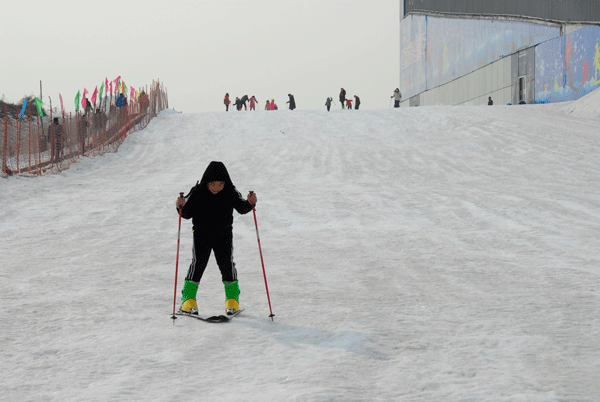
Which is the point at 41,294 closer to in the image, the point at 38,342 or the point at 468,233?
the point at 38,342

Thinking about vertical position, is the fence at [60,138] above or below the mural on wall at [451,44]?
below

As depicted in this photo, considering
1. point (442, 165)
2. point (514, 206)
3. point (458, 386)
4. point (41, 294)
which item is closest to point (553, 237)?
point (514, 206)

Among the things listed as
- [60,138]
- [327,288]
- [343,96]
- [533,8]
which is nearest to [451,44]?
[533,8]

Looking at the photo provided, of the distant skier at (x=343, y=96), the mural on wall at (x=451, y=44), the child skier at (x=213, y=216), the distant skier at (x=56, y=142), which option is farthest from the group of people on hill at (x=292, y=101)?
the child skier at (x=213, y=216)

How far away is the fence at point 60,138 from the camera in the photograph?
1507 cm

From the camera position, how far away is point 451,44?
46.0 meters

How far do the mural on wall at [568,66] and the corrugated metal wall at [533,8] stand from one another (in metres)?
0.84

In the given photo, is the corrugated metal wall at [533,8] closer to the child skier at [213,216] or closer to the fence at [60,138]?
the fence at [60,138]

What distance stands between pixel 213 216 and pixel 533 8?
3381cm

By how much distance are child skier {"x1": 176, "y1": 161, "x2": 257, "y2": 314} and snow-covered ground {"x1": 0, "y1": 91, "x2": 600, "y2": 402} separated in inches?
16.9

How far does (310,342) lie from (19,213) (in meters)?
8.56

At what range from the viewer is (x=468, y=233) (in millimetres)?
8922

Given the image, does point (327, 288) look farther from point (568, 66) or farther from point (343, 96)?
point (343, 96)

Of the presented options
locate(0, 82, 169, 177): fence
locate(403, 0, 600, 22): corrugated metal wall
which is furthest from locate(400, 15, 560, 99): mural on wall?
locate(0, 82, 169, 177): fence
